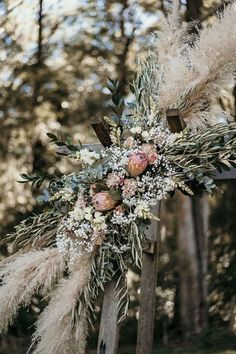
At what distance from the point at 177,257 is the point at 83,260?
5.13 m

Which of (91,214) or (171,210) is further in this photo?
(171,210)

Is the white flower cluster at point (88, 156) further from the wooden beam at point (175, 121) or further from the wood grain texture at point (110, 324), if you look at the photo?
the wood grain texture at point (110, 324)

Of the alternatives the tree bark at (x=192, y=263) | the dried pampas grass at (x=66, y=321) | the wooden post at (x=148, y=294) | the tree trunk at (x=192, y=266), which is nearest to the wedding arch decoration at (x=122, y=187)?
the dried pampas grass at (x=66, y=321)

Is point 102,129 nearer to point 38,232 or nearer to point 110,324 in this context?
point 38,232

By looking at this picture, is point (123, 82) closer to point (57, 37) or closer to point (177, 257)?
point (57, 37)

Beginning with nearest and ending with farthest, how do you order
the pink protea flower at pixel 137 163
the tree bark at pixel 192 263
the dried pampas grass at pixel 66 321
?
the dried pampas grass at pixel 66 321, the pink protea flower at pixel 137 163, the tree bark at pixel 192 263

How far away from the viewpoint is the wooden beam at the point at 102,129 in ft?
9.65

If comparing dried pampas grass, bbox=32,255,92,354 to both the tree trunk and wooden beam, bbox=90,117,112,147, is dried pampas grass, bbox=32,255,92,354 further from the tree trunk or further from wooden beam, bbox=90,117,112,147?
the tree trunk

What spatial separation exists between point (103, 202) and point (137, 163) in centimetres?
22

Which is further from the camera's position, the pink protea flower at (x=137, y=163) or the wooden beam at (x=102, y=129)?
the wooden beam at (x=102, y=129)

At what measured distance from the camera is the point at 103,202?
2.80m

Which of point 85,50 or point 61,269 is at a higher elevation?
point 85,50

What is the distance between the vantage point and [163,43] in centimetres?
315

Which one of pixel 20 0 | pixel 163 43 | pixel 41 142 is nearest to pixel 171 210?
pixel 41 142
